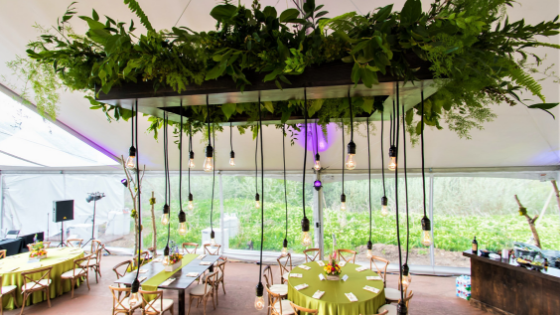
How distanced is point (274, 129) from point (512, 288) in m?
4.59

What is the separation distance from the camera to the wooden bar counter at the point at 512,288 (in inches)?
137

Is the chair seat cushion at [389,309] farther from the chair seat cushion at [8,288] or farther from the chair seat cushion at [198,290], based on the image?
the chair seat cushion at [8,288]

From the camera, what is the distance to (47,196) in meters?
7.81

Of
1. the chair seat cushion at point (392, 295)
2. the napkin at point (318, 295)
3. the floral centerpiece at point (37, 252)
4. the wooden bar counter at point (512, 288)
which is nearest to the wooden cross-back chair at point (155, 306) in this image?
the napkin at point (318, 295)

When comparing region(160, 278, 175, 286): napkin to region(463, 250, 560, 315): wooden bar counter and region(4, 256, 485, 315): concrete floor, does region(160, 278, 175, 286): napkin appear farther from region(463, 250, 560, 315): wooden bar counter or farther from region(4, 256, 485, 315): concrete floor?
region(463, 250, 560, 315): wooden bar counter

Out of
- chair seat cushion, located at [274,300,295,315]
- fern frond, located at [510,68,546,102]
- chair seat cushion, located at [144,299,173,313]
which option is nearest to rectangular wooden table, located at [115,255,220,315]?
chair seat cushion, located at [144,299,173,313]

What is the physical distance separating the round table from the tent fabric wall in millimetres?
6536

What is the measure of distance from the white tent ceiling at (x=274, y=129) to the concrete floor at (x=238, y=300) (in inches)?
100.0

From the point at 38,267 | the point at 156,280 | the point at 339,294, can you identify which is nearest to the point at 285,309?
the point at 339,294

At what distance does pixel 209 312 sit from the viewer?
4.30m

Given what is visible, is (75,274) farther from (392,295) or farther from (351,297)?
(392,295)

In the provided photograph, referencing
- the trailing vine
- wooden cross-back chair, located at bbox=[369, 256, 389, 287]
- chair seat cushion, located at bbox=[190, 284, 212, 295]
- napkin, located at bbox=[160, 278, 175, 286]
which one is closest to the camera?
the trailing vine

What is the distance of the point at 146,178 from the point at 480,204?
8.61 m

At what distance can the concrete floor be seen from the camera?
4320mm
